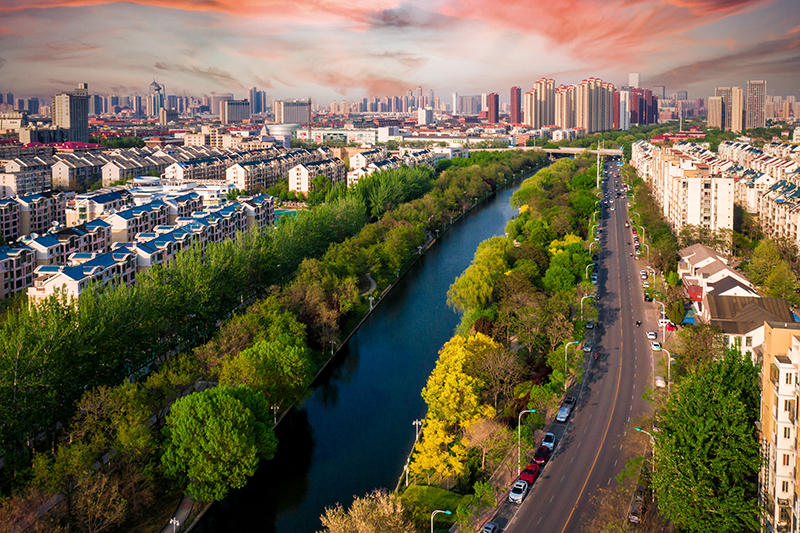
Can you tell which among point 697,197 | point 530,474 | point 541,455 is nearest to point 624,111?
point 697,197

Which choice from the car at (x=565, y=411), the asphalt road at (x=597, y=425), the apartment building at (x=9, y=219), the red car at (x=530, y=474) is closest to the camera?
the asphalt road at (x=597, y=425)

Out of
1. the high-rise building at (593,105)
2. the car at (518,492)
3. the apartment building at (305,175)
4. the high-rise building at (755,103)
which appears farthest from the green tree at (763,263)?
the high-rise building at (593,105)

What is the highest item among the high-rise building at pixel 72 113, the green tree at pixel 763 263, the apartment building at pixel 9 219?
the high-rise building at pixel 72 113

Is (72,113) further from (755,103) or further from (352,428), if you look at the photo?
(755,103)

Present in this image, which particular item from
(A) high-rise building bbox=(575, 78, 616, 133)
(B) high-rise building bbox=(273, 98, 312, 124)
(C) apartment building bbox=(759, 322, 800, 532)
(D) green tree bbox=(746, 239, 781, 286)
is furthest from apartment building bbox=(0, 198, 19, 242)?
(B) high-rise building bbox=(273, 98, 312, 124)

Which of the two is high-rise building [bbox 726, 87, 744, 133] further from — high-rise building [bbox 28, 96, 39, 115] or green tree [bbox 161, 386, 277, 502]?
high-rise building [bbox 28, 96, 39, 115]

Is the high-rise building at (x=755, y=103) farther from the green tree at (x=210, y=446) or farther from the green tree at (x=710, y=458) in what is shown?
the green tree at (x=210, y=446)

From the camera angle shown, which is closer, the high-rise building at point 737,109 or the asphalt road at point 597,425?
the asphalt road at point 597,425
